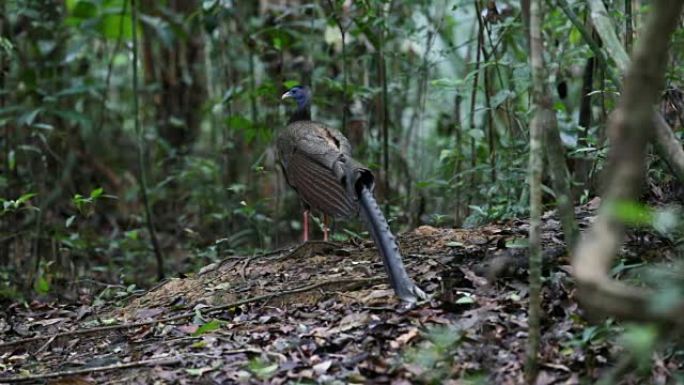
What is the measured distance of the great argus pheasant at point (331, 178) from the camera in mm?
4707

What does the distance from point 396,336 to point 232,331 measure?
1.00 metres

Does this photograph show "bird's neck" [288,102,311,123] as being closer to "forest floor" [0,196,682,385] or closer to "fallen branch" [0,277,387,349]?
"forest floor" [0,196,682,385]

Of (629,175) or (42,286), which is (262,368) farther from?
(42,286)

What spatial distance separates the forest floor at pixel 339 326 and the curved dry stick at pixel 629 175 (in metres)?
1.63

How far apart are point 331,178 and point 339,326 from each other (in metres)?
1.45

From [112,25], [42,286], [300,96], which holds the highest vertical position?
[112,25]

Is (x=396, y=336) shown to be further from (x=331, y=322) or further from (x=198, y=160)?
(x=198, y=160)

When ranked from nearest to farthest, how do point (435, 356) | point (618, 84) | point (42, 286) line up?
point (435, 356)
point (618, 84)
point (42, 286)

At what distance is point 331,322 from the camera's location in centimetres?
475

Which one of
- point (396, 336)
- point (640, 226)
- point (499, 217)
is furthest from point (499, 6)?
point (396, 336)

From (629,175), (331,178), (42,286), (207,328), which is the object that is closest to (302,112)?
(331,178)

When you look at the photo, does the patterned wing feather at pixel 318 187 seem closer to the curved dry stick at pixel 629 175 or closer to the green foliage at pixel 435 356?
the green foliage at pixel 435 356

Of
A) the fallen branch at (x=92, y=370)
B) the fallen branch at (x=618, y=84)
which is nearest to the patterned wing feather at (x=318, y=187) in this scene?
the fallen branch at (x=92, y=370)

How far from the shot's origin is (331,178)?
584cm
